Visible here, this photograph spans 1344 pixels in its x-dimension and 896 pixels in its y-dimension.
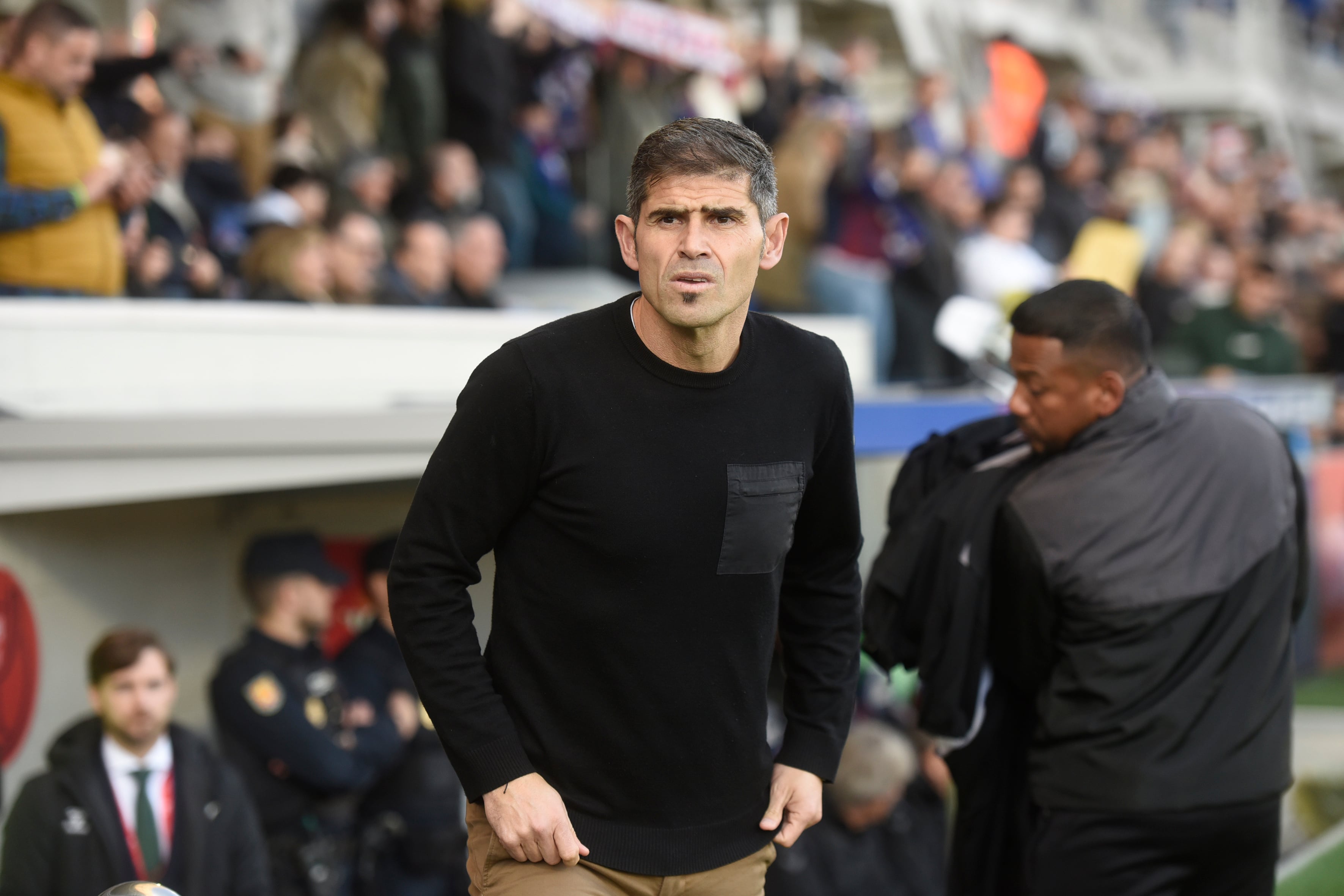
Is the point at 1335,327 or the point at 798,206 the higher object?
the point at 798,206

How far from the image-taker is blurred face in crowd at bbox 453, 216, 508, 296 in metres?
6.39

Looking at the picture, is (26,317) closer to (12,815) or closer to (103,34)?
(12,815)

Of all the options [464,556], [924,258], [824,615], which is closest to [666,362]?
[464,556]

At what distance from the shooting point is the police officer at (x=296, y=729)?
461cm

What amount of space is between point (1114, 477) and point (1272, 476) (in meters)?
0.34

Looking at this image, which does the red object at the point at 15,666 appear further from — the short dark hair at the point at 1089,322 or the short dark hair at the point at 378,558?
the short dark hair at the point at 1089,322

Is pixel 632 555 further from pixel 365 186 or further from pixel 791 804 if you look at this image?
pixel 365 186

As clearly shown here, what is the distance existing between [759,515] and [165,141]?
13.2 feet

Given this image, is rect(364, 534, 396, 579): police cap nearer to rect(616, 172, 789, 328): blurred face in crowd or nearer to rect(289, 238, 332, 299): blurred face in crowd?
rect(289, 238, 332, 299): blurred face in crowd

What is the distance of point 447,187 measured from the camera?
6730 millimetres

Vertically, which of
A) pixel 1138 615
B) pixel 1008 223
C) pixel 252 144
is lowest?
pixel 1138 615

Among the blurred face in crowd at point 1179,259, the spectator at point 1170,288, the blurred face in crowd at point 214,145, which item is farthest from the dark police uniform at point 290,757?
the blurred face in crowd at point 1179,259

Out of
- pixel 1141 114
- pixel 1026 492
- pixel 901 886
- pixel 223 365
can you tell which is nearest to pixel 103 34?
pixel 223 365

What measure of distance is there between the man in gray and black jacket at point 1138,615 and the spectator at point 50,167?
284 cm
